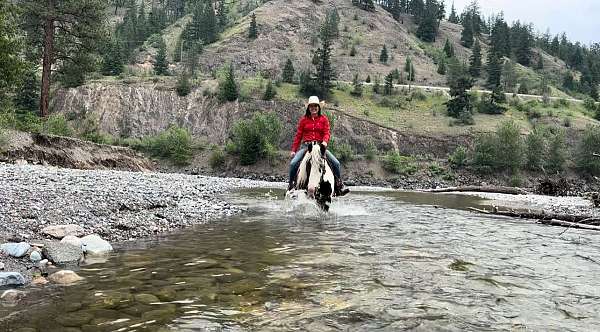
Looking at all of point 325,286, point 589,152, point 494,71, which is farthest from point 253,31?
point 325,286

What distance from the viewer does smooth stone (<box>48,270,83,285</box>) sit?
6352mm

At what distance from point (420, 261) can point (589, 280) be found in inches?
109

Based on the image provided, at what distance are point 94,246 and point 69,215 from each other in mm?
2682

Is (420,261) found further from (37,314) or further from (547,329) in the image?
(37,314)

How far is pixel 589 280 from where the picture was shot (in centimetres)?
743

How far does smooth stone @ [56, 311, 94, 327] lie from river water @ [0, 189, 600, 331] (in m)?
0.01

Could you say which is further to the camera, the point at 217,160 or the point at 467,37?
the point at 467,37

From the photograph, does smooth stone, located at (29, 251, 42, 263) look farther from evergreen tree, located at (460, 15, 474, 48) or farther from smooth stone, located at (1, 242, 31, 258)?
evergreen tree, located at (460, 15, 474, 48)

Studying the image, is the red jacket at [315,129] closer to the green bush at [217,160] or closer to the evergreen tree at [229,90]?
the green bush at [217,160]

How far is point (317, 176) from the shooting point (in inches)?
627

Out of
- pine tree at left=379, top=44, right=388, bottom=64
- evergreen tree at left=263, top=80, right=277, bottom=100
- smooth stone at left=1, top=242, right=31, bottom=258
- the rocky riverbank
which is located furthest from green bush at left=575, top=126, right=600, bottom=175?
smooth stone at left=1, top=242, right=31, bottom=258

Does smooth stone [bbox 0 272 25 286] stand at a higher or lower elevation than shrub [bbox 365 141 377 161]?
lower

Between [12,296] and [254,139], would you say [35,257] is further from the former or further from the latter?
[254,139]

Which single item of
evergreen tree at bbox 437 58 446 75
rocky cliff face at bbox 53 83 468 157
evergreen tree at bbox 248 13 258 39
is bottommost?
rocky cliff face at bbox 53 83 468 157
